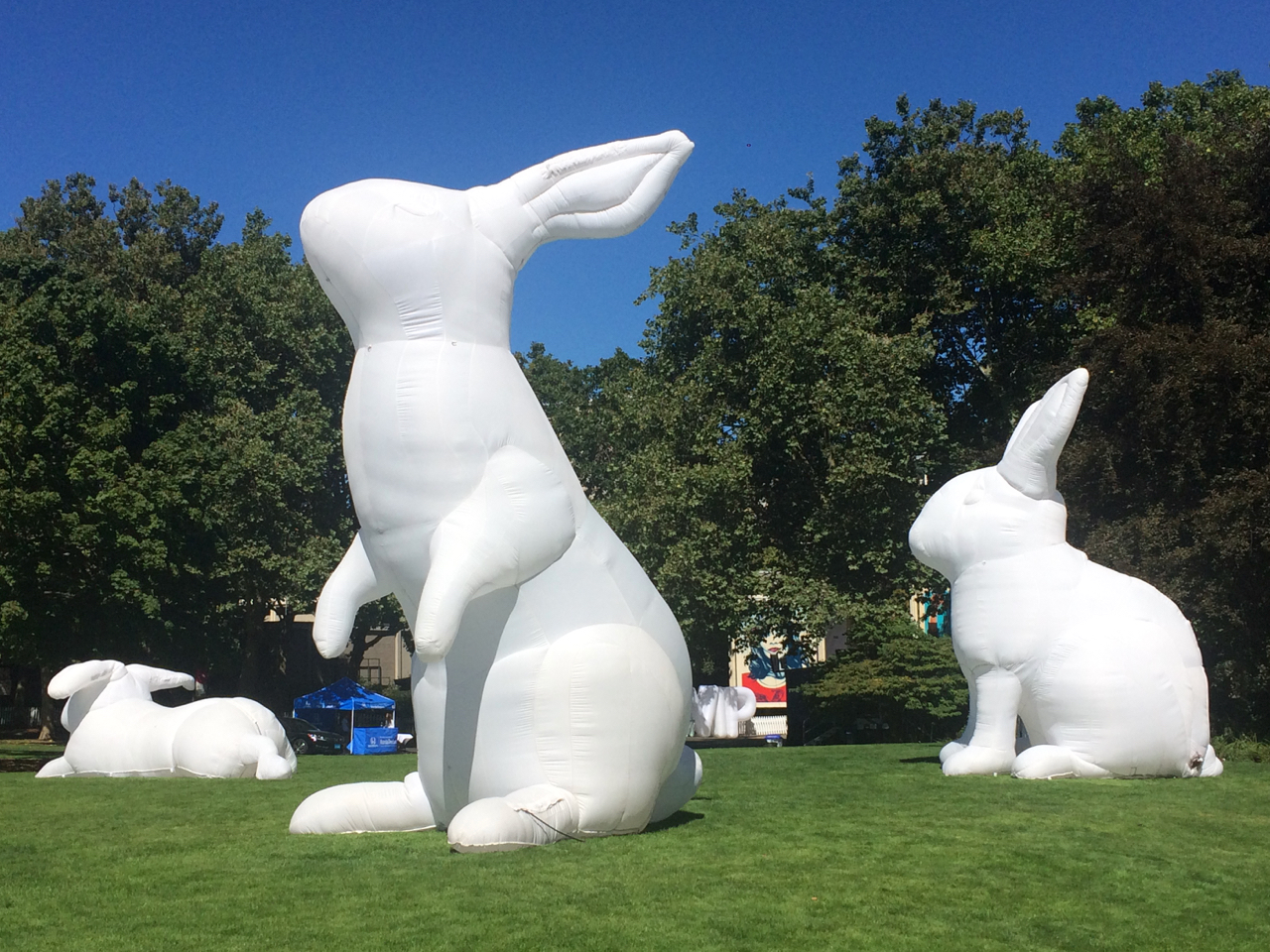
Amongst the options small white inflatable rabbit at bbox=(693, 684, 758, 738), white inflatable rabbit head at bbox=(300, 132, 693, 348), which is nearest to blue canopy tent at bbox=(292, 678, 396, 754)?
small white inflatable rabbit at bbox=(693, 684, 758, 738)

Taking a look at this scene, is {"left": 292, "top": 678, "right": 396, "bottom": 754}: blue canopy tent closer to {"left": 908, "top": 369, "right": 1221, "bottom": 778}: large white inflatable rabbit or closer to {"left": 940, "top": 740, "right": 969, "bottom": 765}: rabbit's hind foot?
{"left": 940, "top": 740, "right": 969, "bottom": 765}: rabbit's hind foot

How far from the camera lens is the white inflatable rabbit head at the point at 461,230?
6004 millimetres

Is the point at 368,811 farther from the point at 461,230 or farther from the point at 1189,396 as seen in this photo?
the point at 1189,396

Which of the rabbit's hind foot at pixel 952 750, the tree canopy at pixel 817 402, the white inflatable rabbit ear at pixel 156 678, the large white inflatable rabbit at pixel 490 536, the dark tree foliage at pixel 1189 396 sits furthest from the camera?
the tree canopy at pixel 817 402

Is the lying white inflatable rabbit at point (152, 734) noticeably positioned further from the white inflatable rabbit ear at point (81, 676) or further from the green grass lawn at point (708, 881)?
the green grass lawn at point (708, 881)

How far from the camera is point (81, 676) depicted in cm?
1225

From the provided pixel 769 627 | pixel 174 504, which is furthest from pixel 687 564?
pixel 174 504

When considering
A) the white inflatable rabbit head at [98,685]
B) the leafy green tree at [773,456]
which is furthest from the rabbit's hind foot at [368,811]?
the leafy green tree at [773,456]

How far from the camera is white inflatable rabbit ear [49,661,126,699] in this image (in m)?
12.0

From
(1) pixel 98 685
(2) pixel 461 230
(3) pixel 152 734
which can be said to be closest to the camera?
(2) pixel 461 230

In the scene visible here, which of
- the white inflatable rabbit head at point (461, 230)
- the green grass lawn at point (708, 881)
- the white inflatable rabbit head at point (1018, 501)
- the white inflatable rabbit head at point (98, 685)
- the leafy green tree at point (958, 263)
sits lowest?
the green grass lawn at point (708, 881)

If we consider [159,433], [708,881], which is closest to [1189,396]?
[708,881]

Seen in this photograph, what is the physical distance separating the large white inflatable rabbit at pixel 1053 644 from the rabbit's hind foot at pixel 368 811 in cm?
453

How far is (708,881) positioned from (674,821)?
70.4 inches
